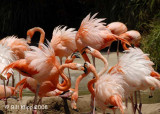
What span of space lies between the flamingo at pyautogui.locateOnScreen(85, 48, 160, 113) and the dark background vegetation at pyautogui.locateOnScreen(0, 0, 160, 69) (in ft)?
10.3

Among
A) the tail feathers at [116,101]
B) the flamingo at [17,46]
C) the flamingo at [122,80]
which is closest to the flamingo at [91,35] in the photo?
the flamingo at [122,80]

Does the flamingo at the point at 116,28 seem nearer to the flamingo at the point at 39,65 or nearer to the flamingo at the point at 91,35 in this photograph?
the flamingo at the point at 91,35

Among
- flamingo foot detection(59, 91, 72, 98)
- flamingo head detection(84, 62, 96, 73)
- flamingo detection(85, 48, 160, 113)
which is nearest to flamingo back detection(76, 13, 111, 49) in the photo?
flamingo foot detection(59, 91, 72, 98)

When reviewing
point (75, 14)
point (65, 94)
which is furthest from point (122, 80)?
point (75, 14)

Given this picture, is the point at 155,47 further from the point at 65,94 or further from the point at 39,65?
the point at 39,65

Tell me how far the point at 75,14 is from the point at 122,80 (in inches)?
363

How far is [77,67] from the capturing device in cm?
393

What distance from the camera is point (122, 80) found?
12.5 ft

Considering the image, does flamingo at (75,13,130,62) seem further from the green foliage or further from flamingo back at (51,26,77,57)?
the green foliage

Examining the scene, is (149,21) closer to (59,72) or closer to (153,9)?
(153,9)

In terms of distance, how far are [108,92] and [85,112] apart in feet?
4.76

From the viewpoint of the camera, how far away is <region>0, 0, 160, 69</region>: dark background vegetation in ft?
28.0

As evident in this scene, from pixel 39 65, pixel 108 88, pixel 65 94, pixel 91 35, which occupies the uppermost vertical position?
pixel 91 35

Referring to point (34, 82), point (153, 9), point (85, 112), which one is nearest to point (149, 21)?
point (153, 9)
